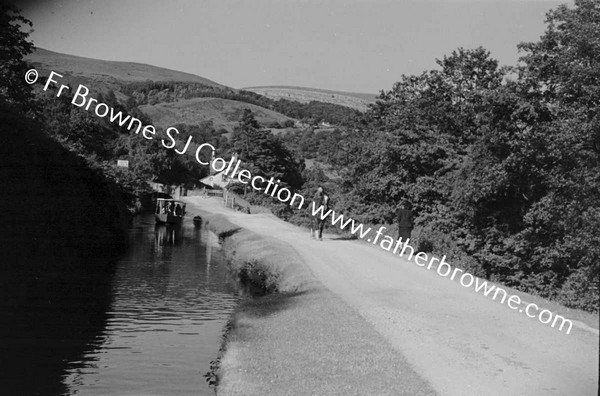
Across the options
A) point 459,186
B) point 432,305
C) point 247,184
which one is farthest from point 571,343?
point 247,184

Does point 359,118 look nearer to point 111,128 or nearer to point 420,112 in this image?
point 420,112

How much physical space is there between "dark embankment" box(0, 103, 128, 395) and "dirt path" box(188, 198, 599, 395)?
21.8 feet

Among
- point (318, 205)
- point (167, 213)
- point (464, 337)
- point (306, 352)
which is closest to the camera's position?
point (306, 352)

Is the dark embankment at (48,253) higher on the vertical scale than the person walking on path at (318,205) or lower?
lower

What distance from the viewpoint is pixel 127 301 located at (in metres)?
23.4

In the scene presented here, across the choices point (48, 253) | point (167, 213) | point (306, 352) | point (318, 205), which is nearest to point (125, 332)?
point (306, 352)

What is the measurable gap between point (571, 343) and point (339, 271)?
11.3 metres

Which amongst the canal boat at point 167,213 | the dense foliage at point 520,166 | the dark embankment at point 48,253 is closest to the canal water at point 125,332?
the dark embankment at point 48,253

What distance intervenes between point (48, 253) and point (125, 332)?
17.1 m

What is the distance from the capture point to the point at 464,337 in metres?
13.6

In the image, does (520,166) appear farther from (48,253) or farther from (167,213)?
(167,213)

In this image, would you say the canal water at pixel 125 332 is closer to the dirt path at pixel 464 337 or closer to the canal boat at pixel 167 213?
the dirt path at pixel 464 337

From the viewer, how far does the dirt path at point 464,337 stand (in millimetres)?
10359

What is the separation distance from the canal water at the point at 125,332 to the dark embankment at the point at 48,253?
0.05m
